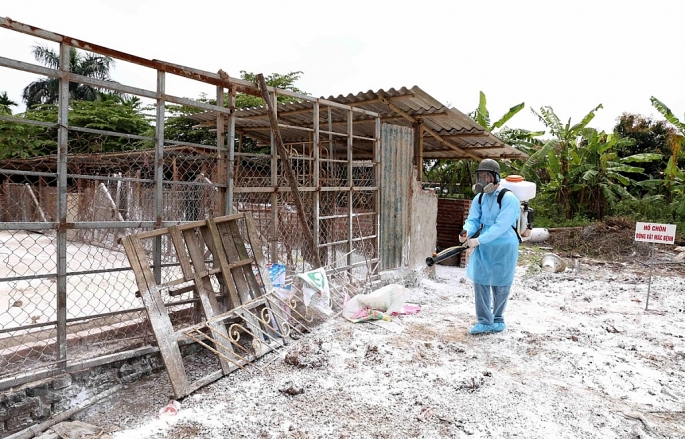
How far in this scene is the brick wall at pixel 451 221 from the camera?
→ 9867 mm

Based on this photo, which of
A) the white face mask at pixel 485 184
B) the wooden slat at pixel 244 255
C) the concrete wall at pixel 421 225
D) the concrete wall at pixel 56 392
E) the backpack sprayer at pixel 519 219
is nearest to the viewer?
the concrete wall at pixel 56 392

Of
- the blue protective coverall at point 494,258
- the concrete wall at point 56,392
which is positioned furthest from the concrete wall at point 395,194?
the concrete wall at point 56,392

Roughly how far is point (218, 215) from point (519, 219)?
3737mm

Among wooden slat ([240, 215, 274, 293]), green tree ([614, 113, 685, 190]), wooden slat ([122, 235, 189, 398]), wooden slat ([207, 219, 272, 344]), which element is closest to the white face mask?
wooden slat ([240, 215, 274, 293])

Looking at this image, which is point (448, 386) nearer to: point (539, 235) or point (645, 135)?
point (539, 235)

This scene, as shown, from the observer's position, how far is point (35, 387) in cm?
331

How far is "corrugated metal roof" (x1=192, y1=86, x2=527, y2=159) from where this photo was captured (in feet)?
22.0

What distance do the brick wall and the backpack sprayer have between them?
3.42m

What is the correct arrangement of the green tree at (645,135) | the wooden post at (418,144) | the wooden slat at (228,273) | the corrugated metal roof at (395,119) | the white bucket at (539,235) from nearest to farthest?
the wooden slat at (228,273) < the corrugated metal roof at (395,119) < the wooden post at (418,144) < the white bucket at (539,235) < the green tree at (645,135)

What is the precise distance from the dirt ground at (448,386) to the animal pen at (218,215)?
1.32 feet

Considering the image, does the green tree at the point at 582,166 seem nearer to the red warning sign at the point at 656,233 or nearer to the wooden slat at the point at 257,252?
the red warning sign at the point at 656,233

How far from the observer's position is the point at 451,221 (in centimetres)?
1007

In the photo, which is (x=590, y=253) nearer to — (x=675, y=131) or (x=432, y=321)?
(x=432, y=321)

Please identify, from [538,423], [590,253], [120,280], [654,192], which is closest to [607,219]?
[590,253]
